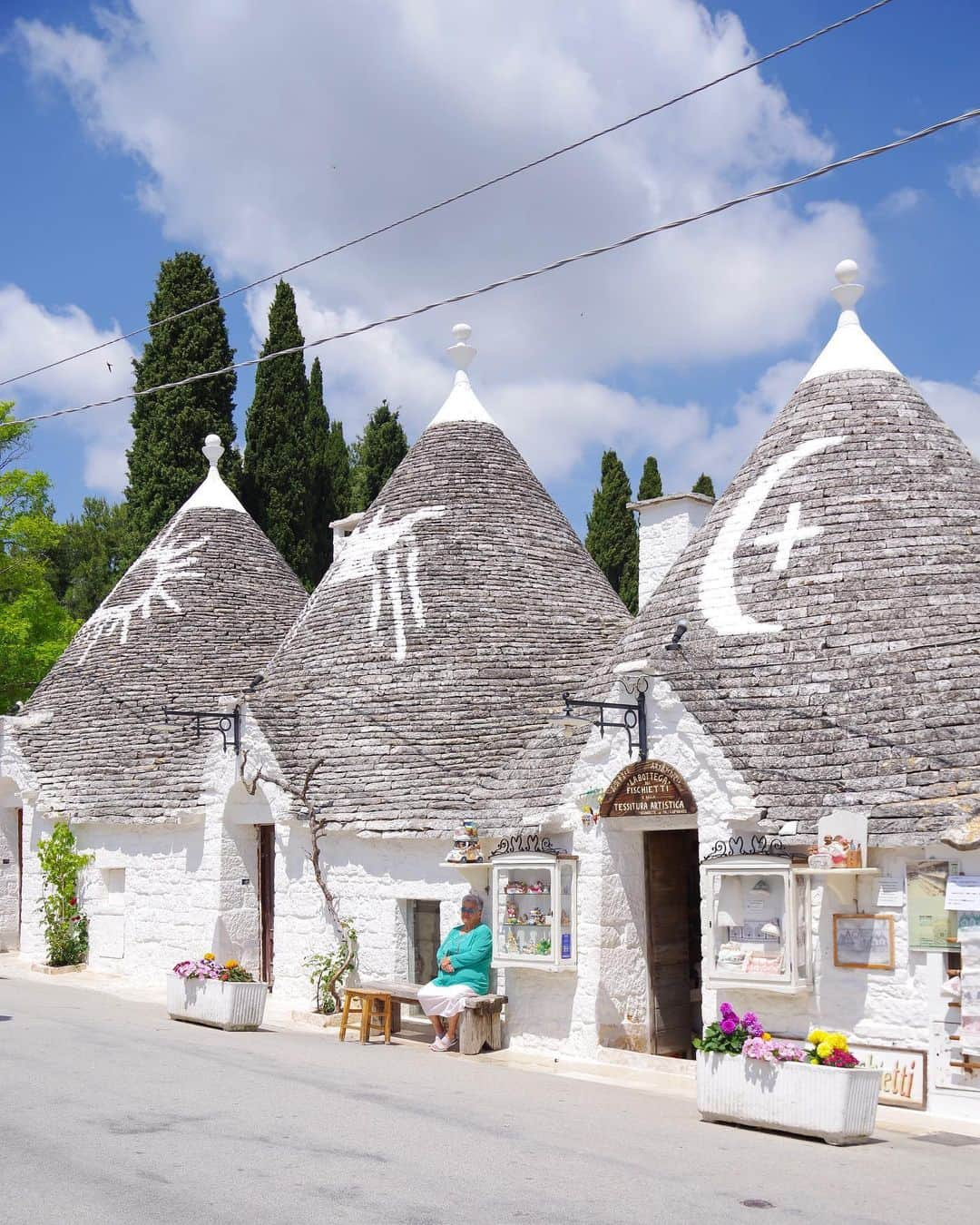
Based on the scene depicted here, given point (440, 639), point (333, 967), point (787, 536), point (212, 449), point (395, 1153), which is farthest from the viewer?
point (212, 449)

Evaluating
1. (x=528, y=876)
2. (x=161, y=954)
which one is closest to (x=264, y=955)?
(x=161, y=954)

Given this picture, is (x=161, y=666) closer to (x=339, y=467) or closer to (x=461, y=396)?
(x=461, y=396)

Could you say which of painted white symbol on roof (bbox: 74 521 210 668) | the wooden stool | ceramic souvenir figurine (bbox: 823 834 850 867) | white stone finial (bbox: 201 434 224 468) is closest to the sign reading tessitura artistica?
ceramic souvenir figurine (bbox: 823 834 850 867)

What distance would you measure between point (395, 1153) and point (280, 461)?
2482 cm

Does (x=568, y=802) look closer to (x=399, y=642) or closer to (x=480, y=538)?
(x=399, y=642)

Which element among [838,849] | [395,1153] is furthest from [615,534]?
[395,1153]

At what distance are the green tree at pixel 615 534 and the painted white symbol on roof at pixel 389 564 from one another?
59.5 ft

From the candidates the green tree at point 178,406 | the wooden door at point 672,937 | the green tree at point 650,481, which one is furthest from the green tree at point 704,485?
the wooden door at point 672,937

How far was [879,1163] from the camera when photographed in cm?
738

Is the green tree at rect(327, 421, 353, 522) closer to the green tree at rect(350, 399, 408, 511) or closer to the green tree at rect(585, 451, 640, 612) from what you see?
the green tree at rect(350, 399, 408, 511)

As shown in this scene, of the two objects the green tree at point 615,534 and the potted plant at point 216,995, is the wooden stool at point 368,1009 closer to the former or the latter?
the potted plant at point 216,995

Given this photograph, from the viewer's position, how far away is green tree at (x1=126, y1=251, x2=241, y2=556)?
28500mm

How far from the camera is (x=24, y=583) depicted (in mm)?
25812

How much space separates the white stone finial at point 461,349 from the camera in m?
18.2
